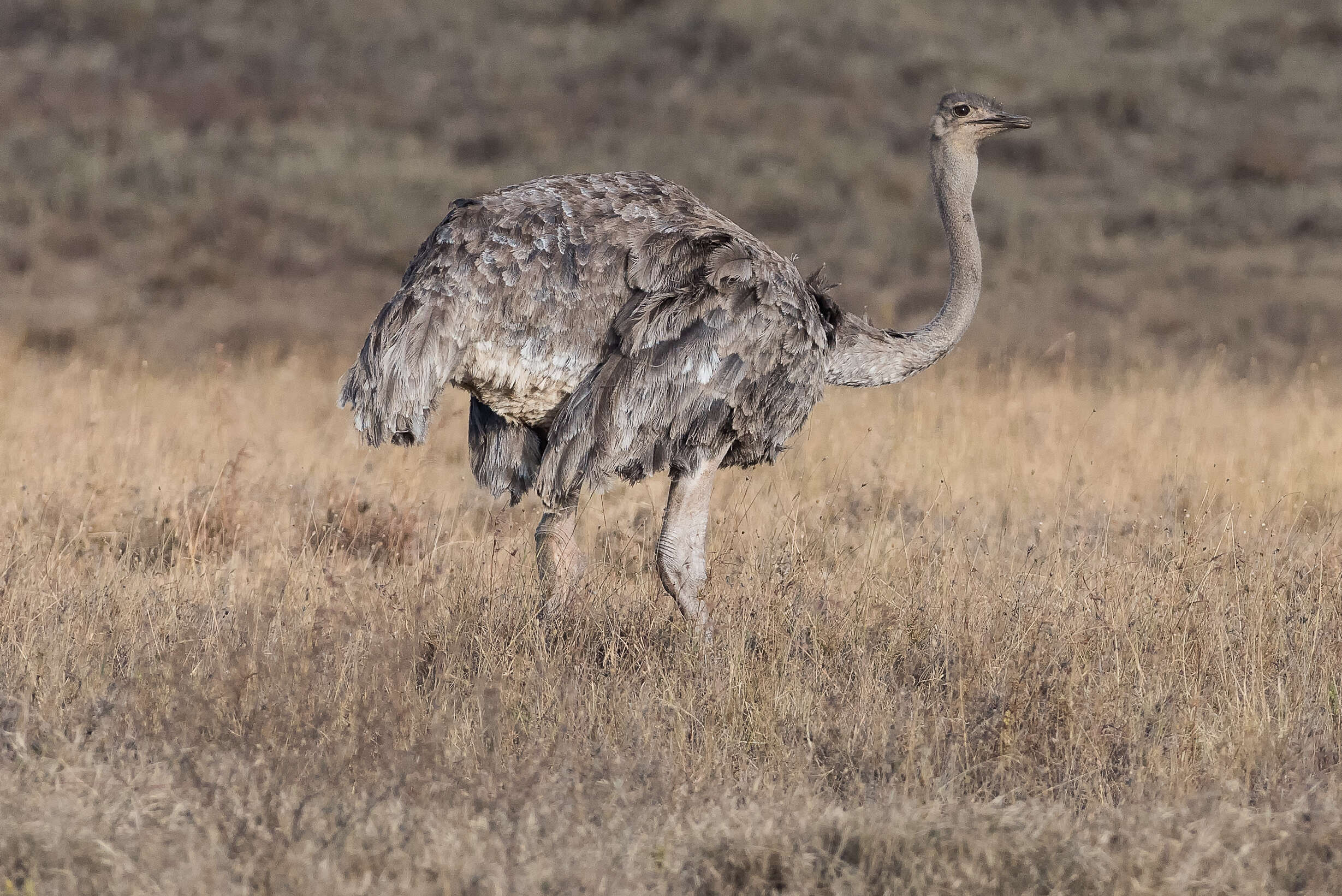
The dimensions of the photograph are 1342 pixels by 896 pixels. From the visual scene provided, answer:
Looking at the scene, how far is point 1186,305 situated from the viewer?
16.1 meters

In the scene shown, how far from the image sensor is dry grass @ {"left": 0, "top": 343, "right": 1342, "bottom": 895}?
3.40 m

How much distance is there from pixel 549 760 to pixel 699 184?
60.1 feet

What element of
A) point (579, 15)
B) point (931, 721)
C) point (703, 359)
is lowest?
point (931, 721)

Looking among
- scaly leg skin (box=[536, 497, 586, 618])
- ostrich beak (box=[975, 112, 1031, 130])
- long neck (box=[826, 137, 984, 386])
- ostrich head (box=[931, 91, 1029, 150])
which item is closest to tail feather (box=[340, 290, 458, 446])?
scaly leg skin (box=[536, 497, 586, 618])

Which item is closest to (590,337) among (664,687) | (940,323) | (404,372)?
(404,372)

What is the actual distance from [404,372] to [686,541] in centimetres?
113

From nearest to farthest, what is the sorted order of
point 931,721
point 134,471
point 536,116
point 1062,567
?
point 931,721 < point 1062,567 < point 134,471 < point 536,116

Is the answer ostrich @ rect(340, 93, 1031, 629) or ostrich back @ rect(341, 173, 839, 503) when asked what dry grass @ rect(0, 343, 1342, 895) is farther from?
ostrich back @ rect(341, 173, 839, 503)

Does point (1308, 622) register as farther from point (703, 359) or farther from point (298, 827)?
point (298, 827)

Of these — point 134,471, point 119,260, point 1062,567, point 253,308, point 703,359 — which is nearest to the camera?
point 703,359

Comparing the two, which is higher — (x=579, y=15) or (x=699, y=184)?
(x=579, y=15)

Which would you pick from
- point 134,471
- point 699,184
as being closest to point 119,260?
point 699,184

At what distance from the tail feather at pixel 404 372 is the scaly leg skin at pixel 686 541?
2.98 ft

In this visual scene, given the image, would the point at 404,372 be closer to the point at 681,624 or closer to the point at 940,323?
the point at 681,624
